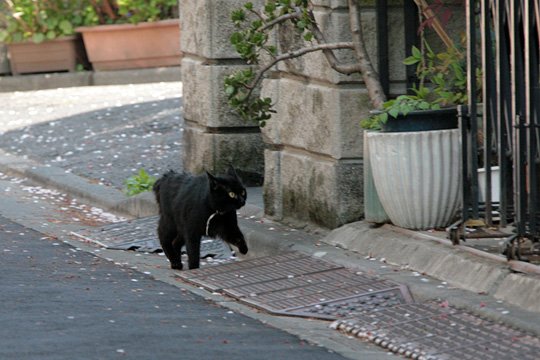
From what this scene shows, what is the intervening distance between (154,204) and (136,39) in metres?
8.17

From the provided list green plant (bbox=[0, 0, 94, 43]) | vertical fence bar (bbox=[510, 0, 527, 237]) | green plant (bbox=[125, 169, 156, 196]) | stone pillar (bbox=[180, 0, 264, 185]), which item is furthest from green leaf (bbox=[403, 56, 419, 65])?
green plant (bbox=[0, 0, 94, 43])

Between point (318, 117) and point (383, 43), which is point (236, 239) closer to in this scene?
point (318, 117)

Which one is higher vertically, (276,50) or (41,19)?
(41,19)

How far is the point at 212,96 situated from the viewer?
11.4 meters

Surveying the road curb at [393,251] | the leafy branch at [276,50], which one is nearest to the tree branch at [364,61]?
the leafy branch at [276,50]

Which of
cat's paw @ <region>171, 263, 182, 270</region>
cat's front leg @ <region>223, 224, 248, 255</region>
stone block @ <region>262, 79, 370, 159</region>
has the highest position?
stone block @ <region>262, 79, 370, 159</region>

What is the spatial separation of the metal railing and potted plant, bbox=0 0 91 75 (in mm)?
11337

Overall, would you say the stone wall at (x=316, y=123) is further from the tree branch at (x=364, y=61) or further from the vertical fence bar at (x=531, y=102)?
the vertical fence bar at (x=531, y=102)

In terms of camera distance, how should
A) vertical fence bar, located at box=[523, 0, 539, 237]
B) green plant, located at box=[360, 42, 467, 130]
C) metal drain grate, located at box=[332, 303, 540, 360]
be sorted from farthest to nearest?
1. green plant, located at box=[360, 42, 467, 130]
2. vertical fence bar, located at box=[523, 0, 539, 237]
3. metal drain grate, located at box=[332, 303, 540, 360]

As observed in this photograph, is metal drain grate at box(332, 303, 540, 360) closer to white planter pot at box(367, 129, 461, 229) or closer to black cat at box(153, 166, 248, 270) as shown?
white planter pot at box(367, 129, 461, 229)

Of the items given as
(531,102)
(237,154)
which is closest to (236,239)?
(531,102)

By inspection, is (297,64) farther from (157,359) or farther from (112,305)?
(157,359)

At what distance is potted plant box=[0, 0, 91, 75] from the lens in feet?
62.1

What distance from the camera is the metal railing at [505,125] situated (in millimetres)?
7414
